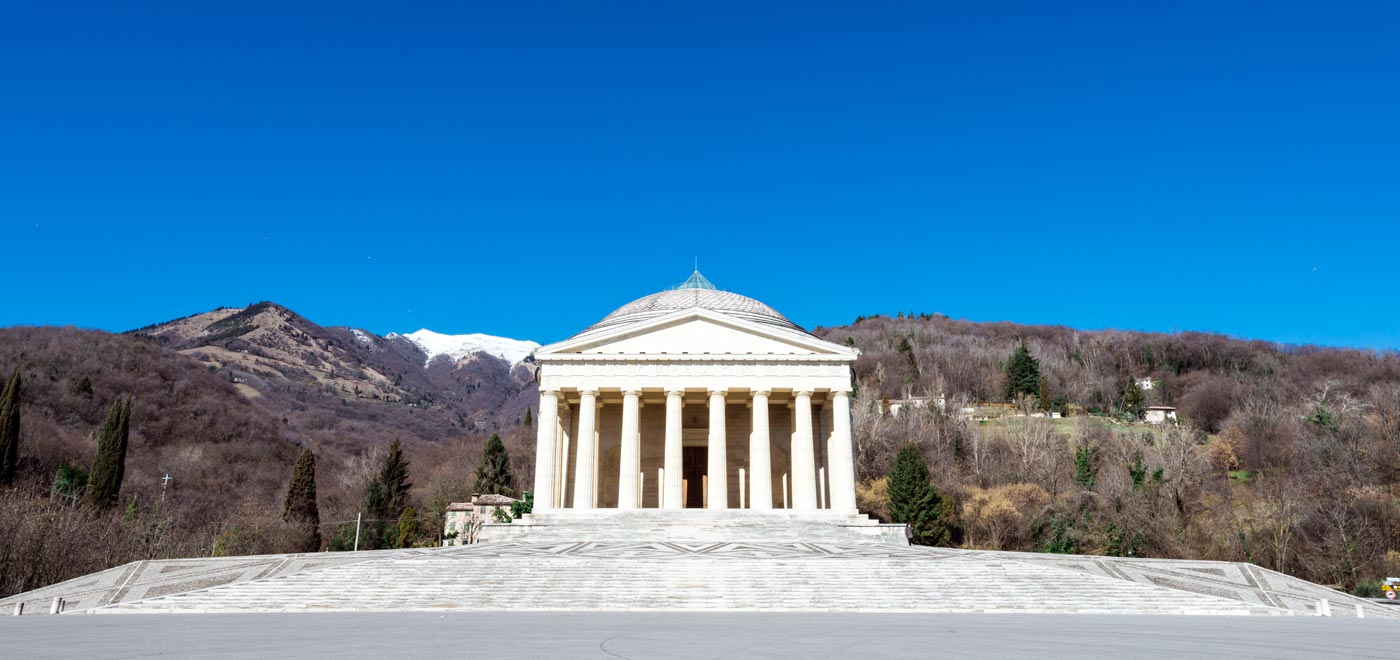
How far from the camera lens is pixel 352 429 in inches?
4616

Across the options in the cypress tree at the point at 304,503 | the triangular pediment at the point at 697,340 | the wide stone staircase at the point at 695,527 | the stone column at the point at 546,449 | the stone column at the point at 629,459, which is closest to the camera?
the wide stone staircase at the point at 695,527

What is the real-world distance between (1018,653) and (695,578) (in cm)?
1288

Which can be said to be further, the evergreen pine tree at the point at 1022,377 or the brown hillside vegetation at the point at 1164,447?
the evergreen pine tree at the point at 1022,377

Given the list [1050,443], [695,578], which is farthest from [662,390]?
[1050,443]

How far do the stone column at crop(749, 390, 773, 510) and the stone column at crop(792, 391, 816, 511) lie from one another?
1.40 m

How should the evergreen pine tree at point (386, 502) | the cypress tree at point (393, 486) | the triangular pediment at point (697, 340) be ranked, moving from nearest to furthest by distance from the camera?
the triangular pediment at point (697, 340), the evergreen pine tree at point (386, 502), the cypress tree at point (393, 486)

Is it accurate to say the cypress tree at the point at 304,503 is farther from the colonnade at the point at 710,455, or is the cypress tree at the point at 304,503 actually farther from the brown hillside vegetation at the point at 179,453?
the colonnade at the point at 710,455

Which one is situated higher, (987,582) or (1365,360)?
(1365,360)

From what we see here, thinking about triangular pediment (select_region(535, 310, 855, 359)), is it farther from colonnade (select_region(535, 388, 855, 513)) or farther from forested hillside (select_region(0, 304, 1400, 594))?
forested hillside (select_region(0, 304, 1400, 594))

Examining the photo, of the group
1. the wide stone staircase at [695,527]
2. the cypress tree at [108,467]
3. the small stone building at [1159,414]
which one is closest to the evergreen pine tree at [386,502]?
the cypress tree at [108,467]

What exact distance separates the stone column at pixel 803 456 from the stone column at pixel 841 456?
99 cm

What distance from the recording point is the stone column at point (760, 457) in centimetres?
3716

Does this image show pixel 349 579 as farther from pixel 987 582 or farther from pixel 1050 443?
pixel 1050 443

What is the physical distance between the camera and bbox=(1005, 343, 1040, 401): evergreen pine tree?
10212 centimetres
